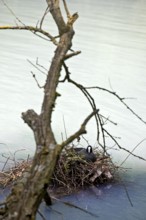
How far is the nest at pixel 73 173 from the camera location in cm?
298

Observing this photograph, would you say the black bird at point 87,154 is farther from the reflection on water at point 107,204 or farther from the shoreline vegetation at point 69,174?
the reflection on water at point 107,204

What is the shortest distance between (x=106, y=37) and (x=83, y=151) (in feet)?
21.8

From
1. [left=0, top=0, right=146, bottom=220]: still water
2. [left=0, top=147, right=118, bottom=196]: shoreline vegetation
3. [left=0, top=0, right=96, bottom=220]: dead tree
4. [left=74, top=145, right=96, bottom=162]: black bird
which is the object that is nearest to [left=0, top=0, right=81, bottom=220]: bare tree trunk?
[left=0, top=0, right=96, bottom=220]: dead tree

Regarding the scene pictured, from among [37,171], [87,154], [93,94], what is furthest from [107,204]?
[93,94]

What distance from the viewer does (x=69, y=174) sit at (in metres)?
3.04

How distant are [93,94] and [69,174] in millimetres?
2249

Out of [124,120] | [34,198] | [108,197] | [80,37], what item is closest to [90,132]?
[124,120]

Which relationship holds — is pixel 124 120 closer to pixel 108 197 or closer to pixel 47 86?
pixel 108 197

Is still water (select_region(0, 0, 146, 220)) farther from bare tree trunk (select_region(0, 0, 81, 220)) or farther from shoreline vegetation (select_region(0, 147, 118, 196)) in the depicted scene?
bare tree trunk (select_region(0, 0, 81, 220))

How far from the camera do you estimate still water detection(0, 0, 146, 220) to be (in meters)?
3.01

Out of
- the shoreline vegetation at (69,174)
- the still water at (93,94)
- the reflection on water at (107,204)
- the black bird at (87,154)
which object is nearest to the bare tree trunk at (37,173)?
the reflection on water at (107,204)

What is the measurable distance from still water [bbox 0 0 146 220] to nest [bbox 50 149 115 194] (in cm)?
9

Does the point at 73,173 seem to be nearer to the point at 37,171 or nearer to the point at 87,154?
the point at 87,154

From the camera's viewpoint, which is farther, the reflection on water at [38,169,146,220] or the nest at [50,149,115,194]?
the nest at [50,149,115,194]
